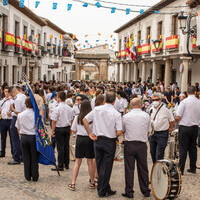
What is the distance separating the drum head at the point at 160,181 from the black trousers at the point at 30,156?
2.27m

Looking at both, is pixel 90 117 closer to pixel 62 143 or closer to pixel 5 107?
pixel 62 143

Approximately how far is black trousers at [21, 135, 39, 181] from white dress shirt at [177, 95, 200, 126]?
3.06 metres

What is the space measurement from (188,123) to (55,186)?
9.80 ft

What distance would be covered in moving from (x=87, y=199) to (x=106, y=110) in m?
1.49

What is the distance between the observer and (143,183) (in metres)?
5.39

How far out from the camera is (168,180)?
4766 millimetres

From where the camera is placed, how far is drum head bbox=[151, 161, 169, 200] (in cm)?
488

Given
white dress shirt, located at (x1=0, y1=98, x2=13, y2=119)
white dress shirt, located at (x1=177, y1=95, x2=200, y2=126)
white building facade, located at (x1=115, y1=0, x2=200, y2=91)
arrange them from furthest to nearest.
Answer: white building facade, located at (x1=115, y1=0, x2=200, y2=91) < white dress shirt, located at (x1=0, y1=98, x2=13, y2=119) < white dress shirt, located at (x1=177, y1=95, x2=200, y2=126)

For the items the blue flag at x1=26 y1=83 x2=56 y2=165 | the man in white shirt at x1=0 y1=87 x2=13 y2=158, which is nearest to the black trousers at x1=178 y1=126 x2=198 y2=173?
the blue flag at x1=26 y1=83 x2=56 y2=165

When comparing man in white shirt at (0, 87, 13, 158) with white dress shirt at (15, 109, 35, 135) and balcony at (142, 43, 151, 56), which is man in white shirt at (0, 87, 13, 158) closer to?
white dress shirt at (15, 109, 35, 135)

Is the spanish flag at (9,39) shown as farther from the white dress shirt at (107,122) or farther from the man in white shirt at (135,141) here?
the man in white shirt at (135,141)

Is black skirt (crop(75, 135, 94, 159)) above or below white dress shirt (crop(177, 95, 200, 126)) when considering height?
below

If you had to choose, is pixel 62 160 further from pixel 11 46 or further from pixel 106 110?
pixel 11 46

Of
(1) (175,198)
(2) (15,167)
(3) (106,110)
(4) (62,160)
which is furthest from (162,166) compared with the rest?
(2) (15,167)
